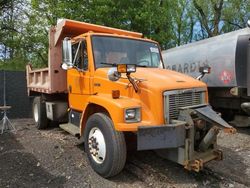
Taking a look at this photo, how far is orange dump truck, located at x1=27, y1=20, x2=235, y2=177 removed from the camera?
468 cm

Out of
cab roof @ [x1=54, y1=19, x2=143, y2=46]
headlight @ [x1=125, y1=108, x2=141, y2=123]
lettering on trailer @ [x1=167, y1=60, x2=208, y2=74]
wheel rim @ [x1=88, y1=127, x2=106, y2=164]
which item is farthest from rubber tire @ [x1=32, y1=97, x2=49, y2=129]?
headlight @ [x1=125, y1=108, x2=141, y2=123]

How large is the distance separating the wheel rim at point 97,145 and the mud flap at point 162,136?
0.82m

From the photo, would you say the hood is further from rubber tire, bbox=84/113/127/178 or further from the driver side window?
rubber tire, bbox=84/113/127/178

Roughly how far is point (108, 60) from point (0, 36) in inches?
518

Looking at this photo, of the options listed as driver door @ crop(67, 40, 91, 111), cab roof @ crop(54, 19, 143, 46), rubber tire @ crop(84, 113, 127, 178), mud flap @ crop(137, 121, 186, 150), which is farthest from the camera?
cab roof @ crop(54, 19, 143, 46)

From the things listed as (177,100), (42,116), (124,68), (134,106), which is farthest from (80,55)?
(42,116)

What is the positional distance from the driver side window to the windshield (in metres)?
0.27

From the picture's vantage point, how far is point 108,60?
6.10 meters

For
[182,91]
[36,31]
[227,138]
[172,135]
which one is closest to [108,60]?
[182,91]

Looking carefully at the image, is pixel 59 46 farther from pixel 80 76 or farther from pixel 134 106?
pixel 134 106

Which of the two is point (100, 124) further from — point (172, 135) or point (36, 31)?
point (36, 31)

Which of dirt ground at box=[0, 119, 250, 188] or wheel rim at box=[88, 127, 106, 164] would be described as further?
wheel rim at box=[88, 127, 106, 164]

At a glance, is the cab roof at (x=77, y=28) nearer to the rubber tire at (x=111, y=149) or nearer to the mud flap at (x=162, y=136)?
the rubber tire at (x=111, y=149)

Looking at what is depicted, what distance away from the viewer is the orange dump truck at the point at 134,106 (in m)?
4.68
